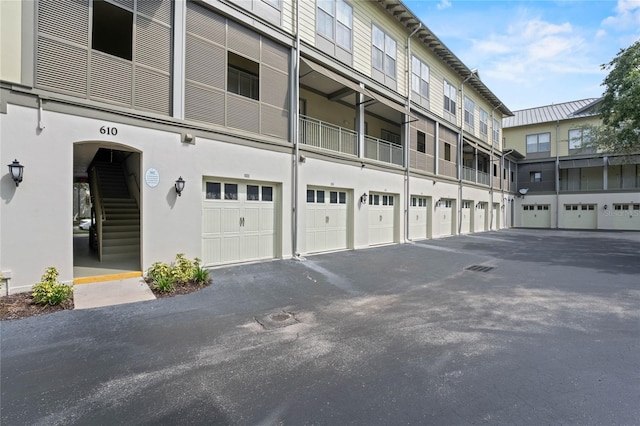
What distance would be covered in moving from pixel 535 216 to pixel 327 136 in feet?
90.6

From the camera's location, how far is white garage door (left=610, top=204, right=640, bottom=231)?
24781 millimetres

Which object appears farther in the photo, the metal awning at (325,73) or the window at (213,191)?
the metal awning at (325,73)

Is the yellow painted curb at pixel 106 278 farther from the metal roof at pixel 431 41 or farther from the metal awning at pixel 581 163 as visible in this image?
the metal awning at pixel 581 163

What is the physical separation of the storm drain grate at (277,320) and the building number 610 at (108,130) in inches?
195

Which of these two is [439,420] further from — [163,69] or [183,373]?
[163,69]

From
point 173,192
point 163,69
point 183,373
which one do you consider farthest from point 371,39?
point 183,373

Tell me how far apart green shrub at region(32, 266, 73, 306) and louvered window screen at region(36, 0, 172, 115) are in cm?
358

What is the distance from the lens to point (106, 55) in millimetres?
6305

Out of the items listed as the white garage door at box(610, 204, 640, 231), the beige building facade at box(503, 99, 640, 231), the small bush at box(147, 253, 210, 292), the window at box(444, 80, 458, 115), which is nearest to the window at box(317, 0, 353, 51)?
the window at box(444, 80, 458, 115)

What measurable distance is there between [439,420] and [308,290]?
4204 millimetres

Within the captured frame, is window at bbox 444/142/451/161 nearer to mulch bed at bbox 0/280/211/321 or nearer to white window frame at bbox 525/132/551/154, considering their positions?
white window frame at bbox 525/132/551/154

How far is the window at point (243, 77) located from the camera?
29.6 ft

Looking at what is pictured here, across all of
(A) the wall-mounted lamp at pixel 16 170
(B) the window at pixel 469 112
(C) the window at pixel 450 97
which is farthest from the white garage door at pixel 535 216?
(A) the wall-mounted lamp at pixel 16 170

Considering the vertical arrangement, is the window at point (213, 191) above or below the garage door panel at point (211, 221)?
above
